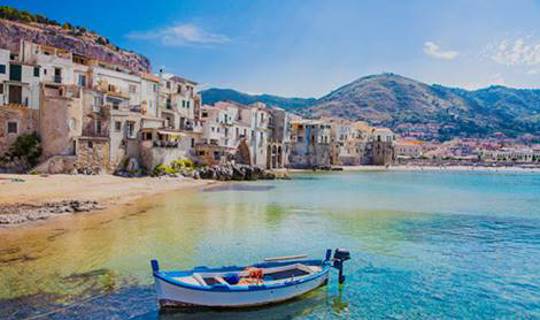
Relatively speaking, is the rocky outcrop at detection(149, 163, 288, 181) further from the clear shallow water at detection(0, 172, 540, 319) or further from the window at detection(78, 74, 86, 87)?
the clear shallow water at detection(0, 172, 540, 319)

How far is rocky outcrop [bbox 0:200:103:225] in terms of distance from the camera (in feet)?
77.1

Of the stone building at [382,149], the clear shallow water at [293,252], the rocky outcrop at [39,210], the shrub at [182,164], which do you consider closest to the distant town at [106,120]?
the shrub at [182,164]

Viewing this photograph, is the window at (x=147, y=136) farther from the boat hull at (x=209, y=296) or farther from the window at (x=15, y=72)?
the boat hull at (x=209, y=296)

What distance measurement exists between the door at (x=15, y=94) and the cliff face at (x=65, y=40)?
46.4m

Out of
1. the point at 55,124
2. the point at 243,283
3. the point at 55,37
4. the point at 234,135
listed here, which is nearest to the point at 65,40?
the point at 55,37

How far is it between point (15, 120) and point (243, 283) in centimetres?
3789

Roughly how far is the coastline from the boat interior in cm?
1456

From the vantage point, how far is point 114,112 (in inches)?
1849

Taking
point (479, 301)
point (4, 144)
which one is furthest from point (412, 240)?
point (4, 144)

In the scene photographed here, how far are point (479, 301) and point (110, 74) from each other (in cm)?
4891

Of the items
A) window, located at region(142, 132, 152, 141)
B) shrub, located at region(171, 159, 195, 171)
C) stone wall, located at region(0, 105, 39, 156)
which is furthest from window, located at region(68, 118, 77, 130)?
shrub, located at region(171, 159, 195, 171)

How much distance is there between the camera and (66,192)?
33.7 metres

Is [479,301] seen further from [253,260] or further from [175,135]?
[175,135]

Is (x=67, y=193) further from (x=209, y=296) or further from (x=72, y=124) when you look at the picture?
(x=209, y=296)
